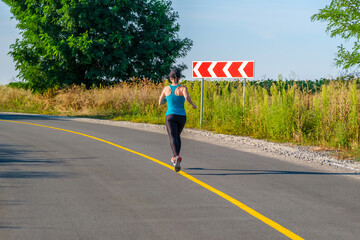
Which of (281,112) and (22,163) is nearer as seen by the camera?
(22,163)

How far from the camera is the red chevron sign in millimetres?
16938

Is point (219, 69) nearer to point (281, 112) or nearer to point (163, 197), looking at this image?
point (281, 112)

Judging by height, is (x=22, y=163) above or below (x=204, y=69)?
below

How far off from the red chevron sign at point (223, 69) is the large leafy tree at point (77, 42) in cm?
1607

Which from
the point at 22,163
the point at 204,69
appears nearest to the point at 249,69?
the point at 204,69

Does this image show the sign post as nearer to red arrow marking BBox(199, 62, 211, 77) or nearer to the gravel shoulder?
red arrow marking BBox(199, 62, 211, 77)

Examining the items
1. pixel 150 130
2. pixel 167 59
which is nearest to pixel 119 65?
pixel 167 59

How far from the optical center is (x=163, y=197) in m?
6.77

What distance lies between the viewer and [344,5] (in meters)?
36.8

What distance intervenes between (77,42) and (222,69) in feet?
58.8

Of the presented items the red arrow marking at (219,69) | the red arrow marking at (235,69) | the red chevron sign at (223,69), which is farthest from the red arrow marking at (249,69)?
the red arrow marking at (219,69)

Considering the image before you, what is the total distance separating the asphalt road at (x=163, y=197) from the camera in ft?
16.9

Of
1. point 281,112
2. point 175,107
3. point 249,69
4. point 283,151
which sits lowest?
point 283,151

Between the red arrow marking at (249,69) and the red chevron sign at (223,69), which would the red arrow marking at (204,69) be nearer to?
the red chevron sign at (223,69)
